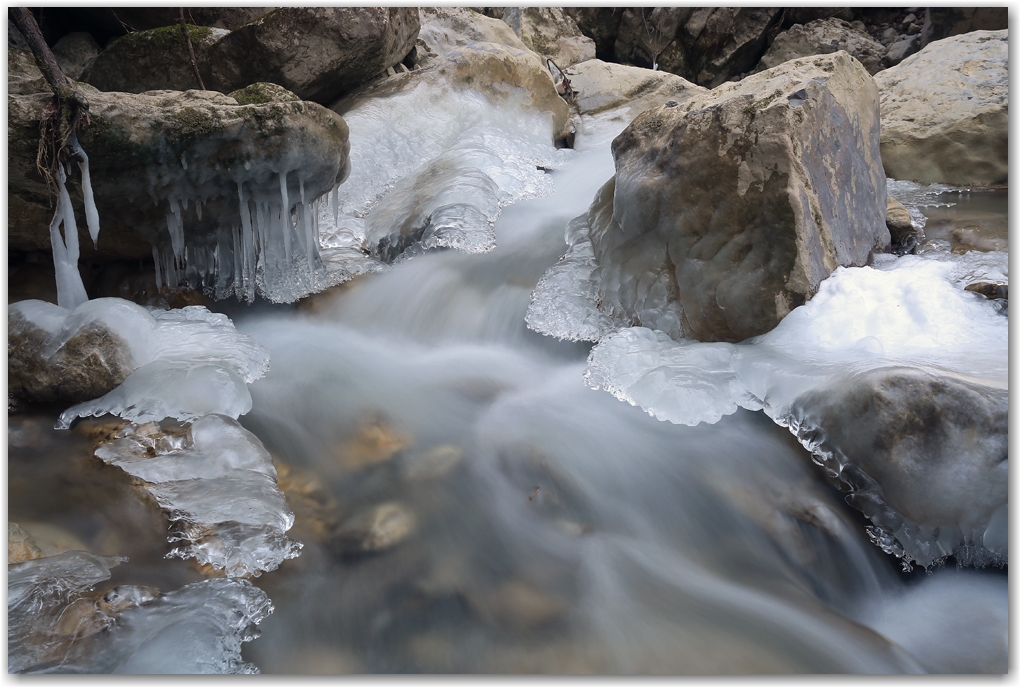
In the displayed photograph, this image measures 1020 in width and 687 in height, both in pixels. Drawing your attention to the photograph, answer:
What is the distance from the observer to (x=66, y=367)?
3066 millimetres

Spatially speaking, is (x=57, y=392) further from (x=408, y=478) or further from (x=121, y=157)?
(x=408, y=478)

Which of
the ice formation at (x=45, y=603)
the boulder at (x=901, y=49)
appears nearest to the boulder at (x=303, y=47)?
the ice formation at (x=45, y=603)

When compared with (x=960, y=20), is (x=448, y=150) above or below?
below

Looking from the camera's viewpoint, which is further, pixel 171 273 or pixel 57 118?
pixel 171 273

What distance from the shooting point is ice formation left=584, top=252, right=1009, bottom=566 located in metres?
2.34

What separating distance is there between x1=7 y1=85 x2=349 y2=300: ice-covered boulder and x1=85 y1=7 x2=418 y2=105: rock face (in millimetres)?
2325

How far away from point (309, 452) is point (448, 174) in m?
3.32

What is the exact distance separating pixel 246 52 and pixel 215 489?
15.7 feet

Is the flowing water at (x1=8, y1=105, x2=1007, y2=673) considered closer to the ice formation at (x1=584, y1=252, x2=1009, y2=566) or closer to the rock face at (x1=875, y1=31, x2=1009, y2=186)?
the ice formation at (x1=584, y1=252, x2=1009, y2=566)

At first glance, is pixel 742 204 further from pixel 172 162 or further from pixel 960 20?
pixel 960 20

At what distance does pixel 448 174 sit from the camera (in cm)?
559

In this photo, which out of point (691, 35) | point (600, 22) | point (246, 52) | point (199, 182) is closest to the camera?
point (199, 182)

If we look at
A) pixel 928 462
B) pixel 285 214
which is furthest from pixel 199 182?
pixel 928 462

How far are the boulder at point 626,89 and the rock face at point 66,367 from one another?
22.8 ft
